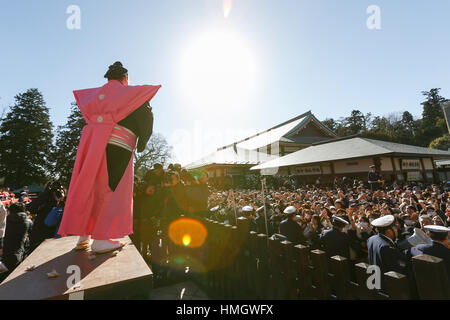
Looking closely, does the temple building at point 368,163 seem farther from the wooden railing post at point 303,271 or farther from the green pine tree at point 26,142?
the green pine tree at point 26,142

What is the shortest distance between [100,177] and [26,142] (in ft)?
103

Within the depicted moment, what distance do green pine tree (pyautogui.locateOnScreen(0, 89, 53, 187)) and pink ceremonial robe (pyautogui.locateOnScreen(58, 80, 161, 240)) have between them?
100 ft

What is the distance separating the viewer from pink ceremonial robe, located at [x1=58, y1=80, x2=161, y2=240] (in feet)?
5.72

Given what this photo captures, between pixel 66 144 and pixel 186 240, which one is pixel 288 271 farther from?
pixel 66 144

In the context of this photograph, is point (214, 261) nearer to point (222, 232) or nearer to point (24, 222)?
point (222, 232)

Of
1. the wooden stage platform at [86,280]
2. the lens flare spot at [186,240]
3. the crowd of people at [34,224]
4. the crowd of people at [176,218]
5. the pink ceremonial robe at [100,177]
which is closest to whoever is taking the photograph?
the wooden stage platform at [86,280]

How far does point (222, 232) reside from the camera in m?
3.54

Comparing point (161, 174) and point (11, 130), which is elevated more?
point (11, 130)

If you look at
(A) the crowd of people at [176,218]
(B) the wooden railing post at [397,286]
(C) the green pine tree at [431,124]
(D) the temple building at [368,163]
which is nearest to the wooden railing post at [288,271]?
(A) the crowd of people at [176,218]

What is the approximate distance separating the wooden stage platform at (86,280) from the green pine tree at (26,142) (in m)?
30.8

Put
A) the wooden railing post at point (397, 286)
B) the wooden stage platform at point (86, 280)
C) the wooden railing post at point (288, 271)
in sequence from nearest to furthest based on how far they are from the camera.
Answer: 1. the wooden stage platform at point (86, 280)
2. the wooden railing post at point (397, 286)
3. the wooden railing post at point (288, 271)

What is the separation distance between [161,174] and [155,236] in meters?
1.19

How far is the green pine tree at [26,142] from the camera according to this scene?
23502mm
